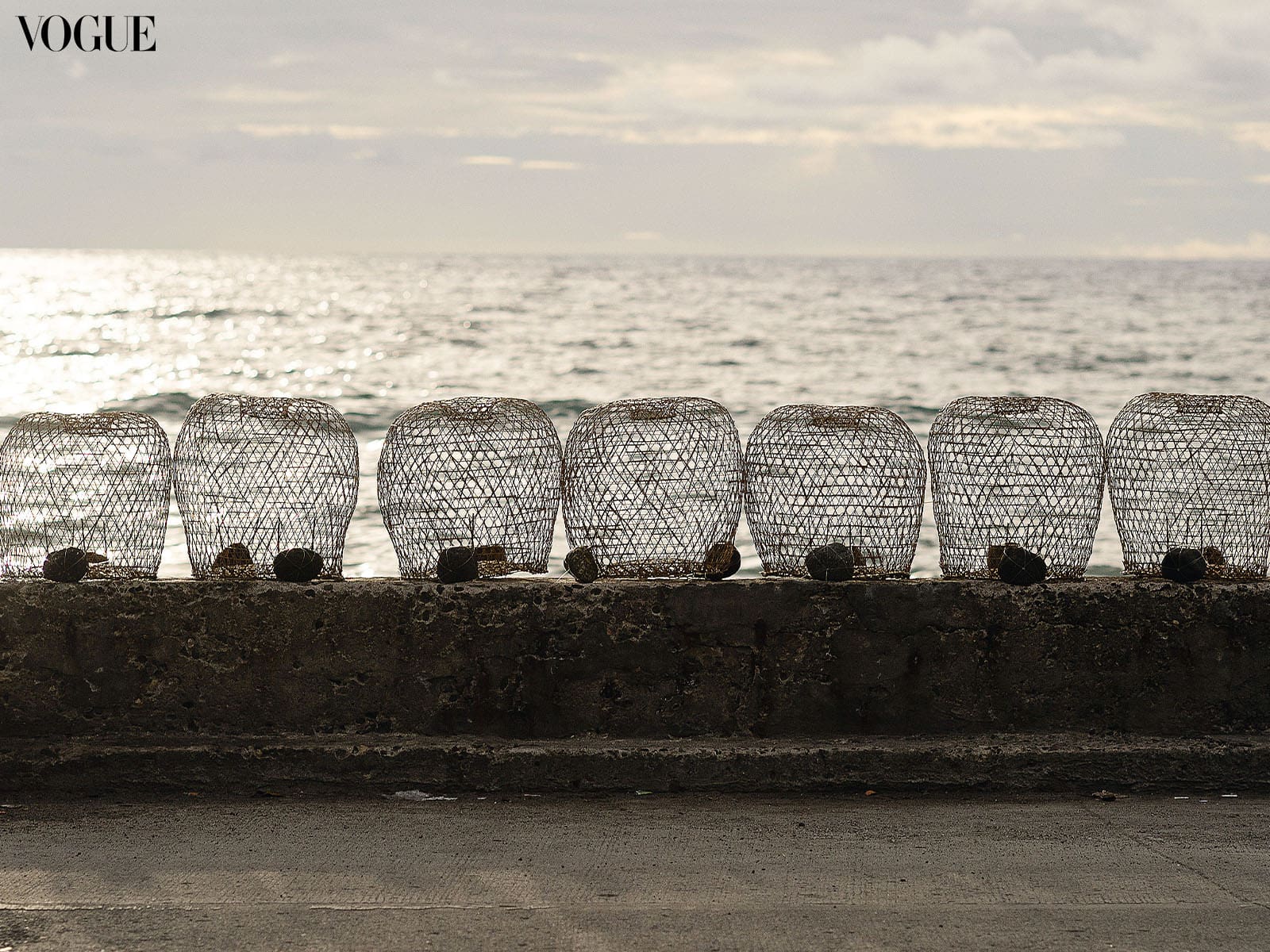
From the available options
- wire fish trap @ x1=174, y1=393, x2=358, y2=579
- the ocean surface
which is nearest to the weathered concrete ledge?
wire fish trap @ x1=174, y1=393, x2=358, y2=579

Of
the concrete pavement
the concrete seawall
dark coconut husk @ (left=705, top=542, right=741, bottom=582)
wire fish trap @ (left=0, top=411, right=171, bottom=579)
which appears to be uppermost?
wire fish trap @ (left=0, top=411, right=171, bottom=579)

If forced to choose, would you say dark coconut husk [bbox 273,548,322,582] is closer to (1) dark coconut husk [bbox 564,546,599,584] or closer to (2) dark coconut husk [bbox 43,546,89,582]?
(2) dark coconut husk [bbox 43,546,89,582]

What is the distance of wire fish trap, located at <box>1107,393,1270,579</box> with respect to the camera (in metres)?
4.81

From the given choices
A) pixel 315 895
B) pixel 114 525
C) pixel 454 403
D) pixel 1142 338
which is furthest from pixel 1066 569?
pixel 1142 338

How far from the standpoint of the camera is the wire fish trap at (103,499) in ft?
15.2

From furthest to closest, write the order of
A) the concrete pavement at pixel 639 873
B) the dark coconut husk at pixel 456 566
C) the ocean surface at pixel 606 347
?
the ocean surface at pixel 606 347, the dark coconut husk at pixel 456 566, the concrete pavement at pixel 639 873

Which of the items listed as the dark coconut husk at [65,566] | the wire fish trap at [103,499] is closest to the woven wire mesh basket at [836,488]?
the wire fish trap at [103,499]

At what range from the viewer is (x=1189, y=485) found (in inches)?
194

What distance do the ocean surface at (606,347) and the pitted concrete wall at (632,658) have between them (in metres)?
8.79

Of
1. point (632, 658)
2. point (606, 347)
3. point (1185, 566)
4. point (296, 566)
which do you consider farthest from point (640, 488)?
point (606, 347)

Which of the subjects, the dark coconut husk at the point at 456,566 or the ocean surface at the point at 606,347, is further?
the ocean surface at the point at 606,347

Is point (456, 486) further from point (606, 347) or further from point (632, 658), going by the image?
point (606, 347)

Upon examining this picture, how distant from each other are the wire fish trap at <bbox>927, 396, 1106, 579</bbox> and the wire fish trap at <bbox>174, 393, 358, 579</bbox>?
2.07 meters

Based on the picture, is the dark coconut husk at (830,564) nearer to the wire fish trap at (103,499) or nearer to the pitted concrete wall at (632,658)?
the pitted concrete wall at (632,658)
